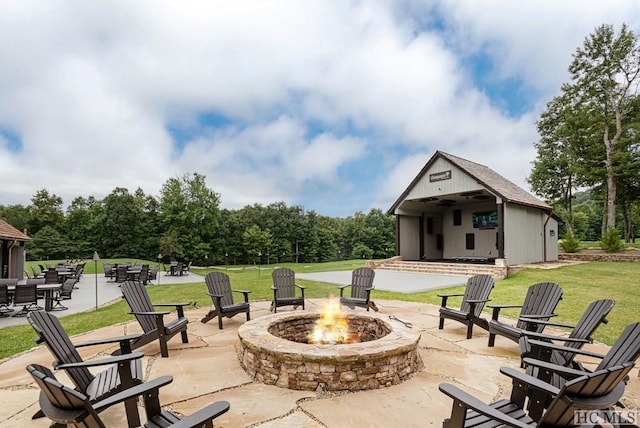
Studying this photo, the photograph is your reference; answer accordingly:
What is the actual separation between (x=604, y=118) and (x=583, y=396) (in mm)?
27044

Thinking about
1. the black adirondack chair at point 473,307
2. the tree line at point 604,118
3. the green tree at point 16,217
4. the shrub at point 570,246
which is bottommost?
the black adirondack chair at point 473,307

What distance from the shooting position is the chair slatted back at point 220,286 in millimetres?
5562

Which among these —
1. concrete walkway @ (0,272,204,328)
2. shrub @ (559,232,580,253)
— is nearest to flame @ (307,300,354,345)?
concrete walkway @ (0,272,204,328)

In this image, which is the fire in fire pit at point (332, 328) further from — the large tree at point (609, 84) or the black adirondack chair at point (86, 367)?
the large tree at point (609, 84)

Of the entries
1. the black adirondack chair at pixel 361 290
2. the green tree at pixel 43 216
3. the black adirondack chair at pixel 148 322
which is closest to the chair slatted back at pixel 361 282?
the black adirondack chair at pixel 361 290

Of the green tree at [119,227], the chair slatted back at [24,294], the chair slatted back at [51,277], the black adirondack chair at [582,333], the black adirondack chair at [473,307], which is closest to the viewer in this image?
the black adirondack chair at [582,333]

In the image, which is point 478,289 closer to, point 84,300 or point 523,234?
point 84,300

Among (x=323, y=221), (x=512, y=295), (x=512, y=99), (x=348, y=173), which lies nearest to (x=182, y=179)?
(x=348, y=173)

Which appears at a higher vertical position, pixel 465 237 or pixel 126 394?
pixel 465 237

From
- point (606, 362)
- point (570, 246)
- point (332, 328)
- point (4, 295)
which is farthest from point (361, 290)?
point (570, 246)

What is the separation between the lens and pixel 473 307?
4.79m

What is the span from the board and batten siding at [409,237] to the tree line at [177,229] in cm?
1718

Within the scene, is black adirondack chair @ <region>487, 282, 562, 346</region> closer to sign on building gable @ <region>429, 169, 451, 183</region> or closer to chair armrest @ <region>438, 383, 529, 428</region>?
chair armrest @ <region>438, 383, 529, 428</region>

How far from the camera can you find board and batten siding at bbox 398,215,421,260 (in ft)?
60.3
